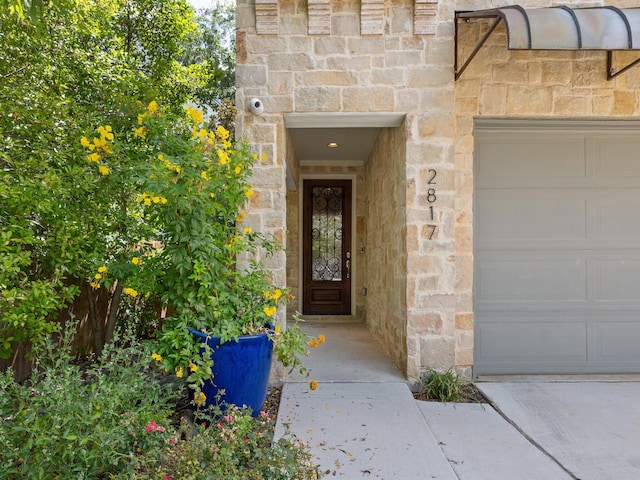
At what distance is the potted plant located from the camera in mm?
2402

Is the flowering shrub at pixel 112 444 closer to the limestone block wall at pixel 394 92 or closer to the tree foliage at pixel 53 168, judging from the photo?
the tree foliage at pixel 53 168

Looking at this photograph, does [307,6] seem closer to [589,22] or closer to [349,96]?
[349,96]

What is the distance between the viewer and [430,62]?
3268 mm

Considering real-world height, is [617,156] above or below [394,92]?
below

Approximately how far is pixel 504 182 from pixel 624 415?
1.87m

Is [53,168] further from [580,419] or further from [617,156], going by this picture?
[617,156]

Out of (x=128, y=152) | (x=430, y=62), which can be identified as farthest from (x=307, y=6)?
(x=128, y=152)

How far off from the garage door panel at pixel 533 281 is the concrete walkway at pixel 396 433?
3.36ft

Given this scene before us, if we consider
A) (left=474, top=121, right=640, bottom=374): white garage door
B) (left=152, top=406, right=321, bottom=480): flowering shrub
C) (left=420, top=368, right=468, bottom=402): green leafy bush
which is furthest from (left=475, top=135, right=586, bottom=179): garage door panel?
(left=152, top=406, right=321, bottom=480): flowering shrub

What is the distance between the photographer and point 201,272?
8.25 ft

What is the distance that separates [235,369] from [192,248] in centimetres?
77

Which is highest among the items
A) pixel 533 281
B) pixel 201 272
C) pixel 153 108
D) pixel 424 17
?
pixel 424 17

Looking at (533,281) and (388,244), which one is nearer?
(533,281)

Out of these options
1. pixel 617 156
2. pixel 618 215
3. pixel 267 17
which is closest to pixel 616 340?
pixel 618 215
